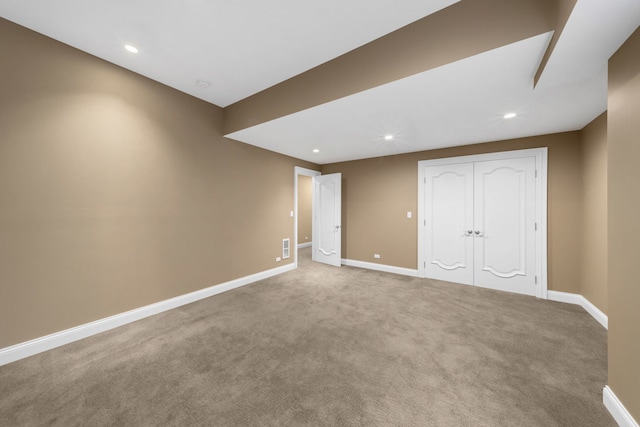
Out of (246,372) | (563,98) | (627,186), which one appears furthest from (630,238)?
(246,372)

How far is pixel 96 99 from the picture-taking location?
2.32 metres

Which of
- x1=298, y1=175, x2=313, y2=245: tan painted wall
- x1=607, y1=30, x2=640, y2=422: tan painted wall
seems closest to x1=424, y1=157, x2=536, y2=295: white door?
x1=607, y1=30, x2=640, y2=422: tan painted wall

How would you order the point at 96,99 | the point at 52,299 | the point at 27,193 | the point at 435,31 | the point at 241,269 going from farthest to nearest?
the point at 241,269
the point at 96,99
the point at 52,299
the point at 27,193
the point at 435,31

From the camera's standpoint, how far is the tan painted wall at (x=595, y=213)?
2576 millimetres

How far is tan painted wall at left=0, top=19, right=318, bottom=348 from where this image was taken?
6.33ft

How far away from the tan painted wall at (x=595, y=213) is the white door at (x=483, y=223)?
511 mm

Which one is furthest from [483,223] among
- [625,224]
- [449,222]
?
[625,224]

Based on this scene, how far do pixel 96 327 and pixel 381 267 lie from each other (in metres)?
4.44

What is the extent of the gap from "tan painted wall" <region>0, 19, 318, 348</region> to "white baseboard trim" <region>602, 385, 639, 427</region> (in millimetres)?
4047

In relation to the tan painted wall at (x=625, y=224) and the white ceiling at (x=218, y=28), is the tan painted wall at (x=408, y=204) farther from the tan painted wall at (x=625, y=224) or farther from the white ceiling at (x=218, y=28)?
the white ceiling at (x=218, y=28)

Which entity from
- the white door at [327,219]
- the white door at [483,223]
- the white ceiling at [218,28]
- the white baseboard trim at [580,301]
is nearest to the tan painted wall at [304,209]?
the white door at [327,219]

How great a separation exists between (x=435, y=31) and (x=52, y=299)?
410 centimetres

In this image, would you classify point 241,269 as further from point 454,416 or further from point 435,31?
point 435,31

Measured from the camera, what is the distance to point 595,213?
2.78 m
